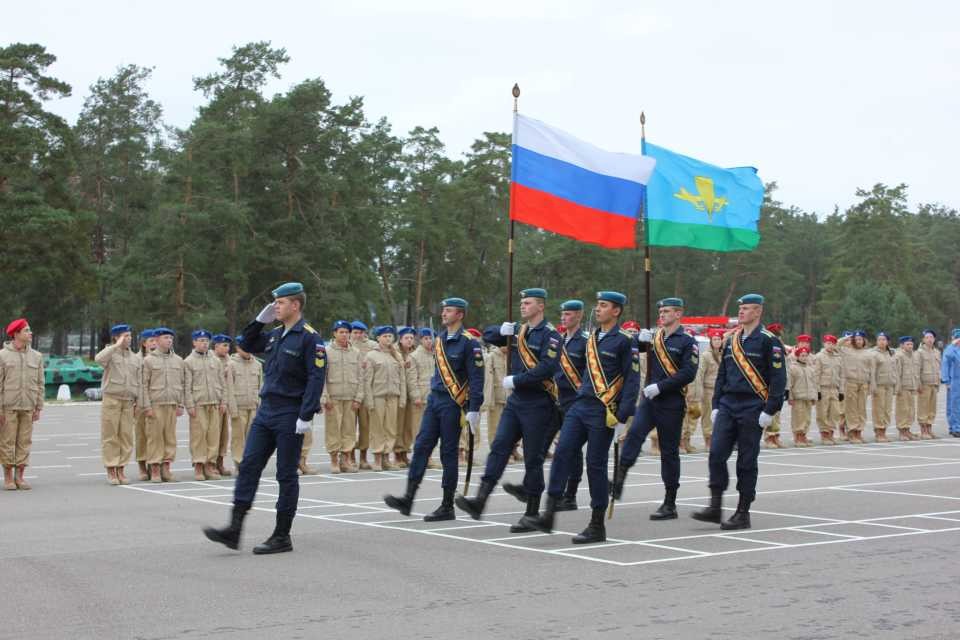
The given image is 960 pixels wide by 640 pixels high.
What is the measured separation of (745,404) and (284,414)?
13.9ft

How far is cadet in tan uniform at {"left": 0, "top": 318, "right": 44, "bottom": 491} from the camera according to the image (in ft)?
49.8

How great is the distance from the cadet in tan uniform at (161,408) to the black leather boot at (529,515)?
671cm

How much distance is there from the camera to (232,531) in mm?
9555

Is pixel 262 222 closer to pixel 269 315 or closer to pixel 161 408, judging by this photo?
pixel 161 408

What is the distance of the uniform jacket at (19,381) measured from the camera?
15250 millimetres

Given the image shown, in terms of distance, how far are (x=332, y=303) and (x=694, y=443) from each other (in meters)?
32.7

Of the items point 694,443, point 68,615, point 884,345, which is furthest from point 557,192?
point 884,345

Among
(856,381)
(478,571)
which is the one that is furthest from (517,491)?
(856,381)

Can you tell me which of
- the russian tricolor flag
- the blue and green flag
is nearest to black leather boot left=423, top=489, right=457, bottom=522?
the russian tricolor flag

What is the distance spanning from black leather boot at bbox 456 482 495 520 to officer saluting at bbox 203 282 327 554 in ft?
5.82

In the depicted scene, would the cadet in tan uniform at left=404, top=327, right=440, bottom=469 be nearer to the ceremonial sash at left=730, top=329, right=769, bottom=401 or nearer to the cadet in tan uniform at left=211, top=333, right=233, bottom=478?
the cadet in tan uniform at left=211, top=333, right=233, bottom=478

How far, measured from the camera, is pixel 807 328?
123750 millimetres

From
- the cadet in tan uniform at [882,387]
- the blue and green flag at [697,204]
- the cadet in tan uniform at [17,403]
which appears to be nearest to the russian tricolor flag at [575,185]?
the blue and green flag at [697,204]

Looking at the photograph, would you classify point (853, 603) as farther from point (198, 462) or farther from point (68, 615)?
point (198, 462)
